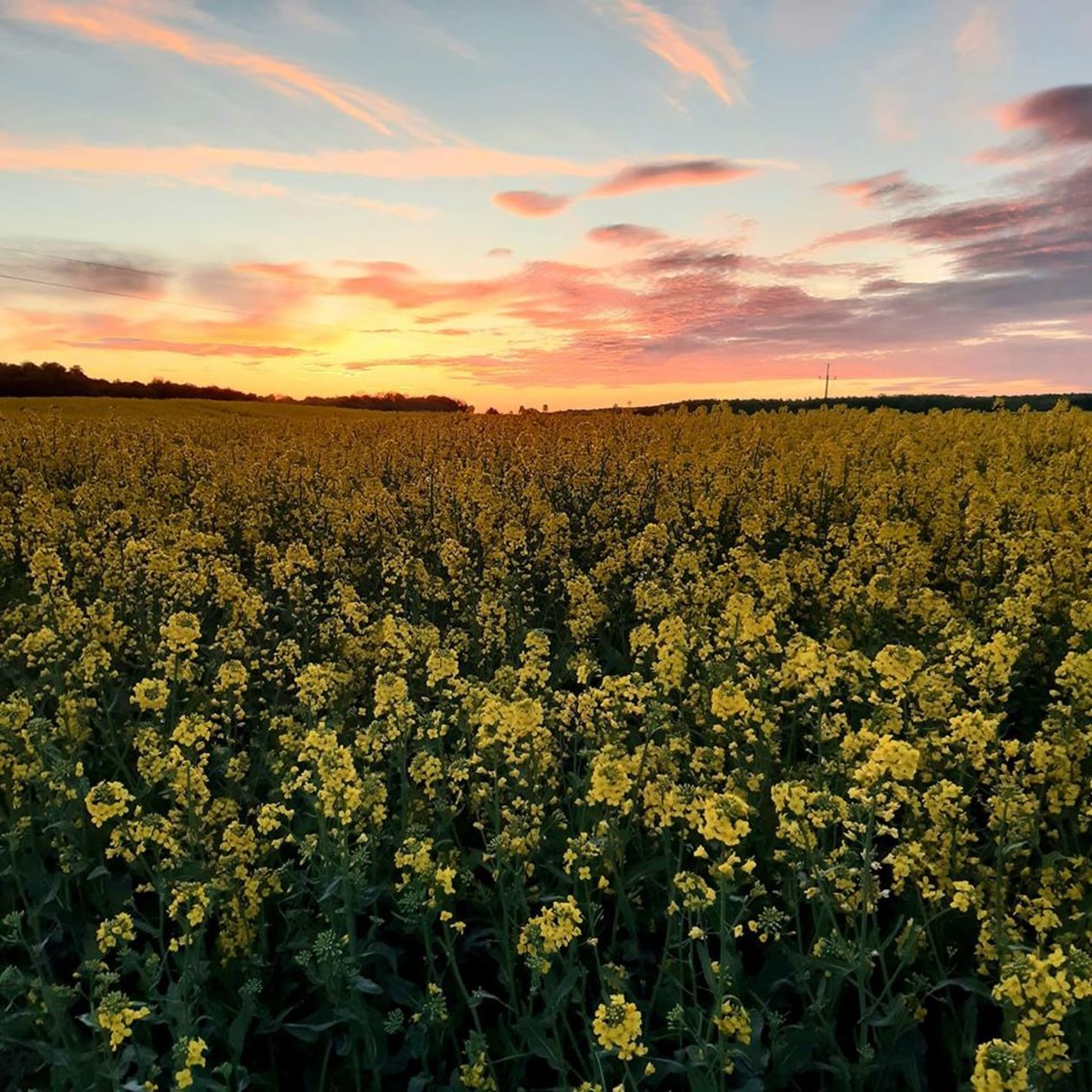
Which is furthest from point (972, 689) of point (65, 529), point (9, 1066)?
point (65, 529)

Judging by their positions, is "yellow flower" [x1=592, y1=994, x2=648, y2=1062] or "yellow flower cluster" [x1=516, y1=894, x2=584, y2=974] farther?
"yellow flower cluster" [x1=516, y1=894, x2=584, y2=974]

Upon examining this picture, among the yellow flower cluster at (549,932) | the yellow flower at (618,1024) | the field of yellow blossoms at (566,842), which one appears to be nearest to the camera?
the yellow flower at (618,1024)

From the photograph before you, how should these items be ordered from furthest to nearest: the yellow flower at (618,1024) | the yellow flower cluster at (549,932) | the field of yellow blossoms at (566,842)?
the field of yellow blossoms at (566,842), the yellow flower cluster at (549,932), the yellow flower at (618,1024)

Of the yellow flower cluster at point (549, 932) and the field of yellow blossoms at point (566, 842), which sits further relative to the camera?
the field of yellow blossoms at point (566, 842)

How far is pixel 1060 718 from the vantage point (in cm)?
480

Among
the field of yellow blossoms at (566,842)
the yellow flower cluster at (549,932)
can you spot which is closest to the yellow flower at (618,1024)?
the field of yellow blossoms at (566,842)

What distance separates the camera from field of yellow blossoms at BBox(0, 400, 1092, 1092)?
3.72m

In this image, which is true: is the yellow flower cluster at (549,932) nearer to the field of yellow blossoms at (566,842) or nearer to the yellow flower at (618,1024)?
the field of yellow blossoms at (566,842)

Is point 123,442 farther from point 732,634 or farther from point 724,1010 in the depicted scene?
point 724,1010

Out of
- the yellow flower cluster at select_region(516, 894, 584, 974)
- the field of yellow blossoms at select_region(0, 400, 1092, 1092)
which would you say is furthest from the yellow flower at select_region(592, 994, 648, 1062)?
the yellow flower cluster at select_region(516, 894, 584, 974)

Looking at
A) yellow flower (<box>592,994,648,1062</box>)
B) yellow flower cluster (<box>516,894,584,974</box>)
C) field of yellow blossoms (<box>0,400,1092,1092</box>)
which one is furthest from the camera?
field of yellow blossoms (<box>0,400,1092,1092</box>)

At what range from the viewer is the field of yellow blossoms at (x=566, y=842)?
3721 mm

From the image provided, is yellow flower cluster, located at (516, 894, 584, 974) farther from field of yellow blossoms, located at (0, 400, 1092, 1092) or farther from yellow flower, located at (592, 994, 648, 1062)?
yellow flower, located at (592, 994, 648, 1062)

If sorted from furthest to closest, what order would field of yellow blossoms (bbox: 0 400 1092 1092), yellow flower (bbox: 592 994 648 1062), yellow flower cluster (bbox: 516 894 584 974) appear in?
field of yellow blossoms (bbox: 0 400 1092 1092)
yellow flower cluster (bbox: 516 894 584 974)
yellow flower (bbox: 592 994 648 1062)
